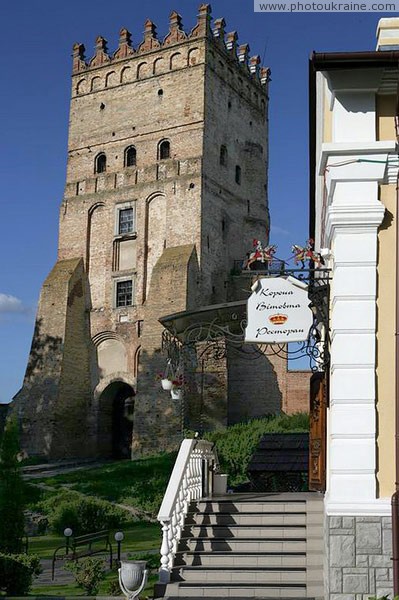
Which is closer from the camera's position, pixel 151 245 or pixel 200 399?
pixel 200 399

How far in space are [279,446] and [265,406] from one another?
831 inches

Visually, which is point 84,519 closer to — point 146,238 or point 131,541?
point 131,541

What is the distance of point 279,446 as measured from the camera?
56.0ft

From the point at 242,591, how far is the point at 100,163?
33700mm

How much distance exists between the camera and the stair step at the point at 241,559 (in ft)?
33.6

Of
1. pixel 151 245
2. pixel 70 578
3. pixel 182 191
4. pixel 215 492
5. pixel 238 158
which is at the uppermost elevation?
pixel 238 158

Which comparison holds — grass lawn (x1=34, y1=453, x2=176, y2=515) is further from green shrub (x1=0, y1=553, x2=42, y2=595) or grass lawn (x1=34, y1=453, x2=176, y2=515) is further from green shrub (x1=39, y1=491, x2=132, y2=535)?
green shrub (x1=0, y1=553, x2=42, y2=595)

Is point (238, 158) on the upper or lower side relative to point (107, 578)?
upper

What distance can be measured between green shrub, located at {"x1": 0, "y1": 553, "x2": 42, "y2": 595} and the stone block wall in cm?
435

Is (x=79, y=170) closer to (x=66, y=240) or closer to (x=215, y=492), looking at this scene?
(x=66, y=240)

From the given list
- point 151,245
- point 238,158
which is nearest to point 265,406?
point 151,245

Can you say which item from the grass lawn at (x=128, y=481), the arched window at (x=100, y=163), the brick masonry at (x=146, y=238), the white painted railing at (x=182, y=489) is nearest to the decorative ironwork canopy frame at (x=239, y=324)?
the white painted railing at (x=182, y=489)

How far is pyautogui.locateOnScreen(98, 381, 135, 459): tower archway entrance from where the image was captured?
3791cm

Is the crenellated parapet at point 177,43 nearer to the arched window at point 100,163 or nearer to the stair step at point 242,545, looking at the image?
the arched window at point 100,163
